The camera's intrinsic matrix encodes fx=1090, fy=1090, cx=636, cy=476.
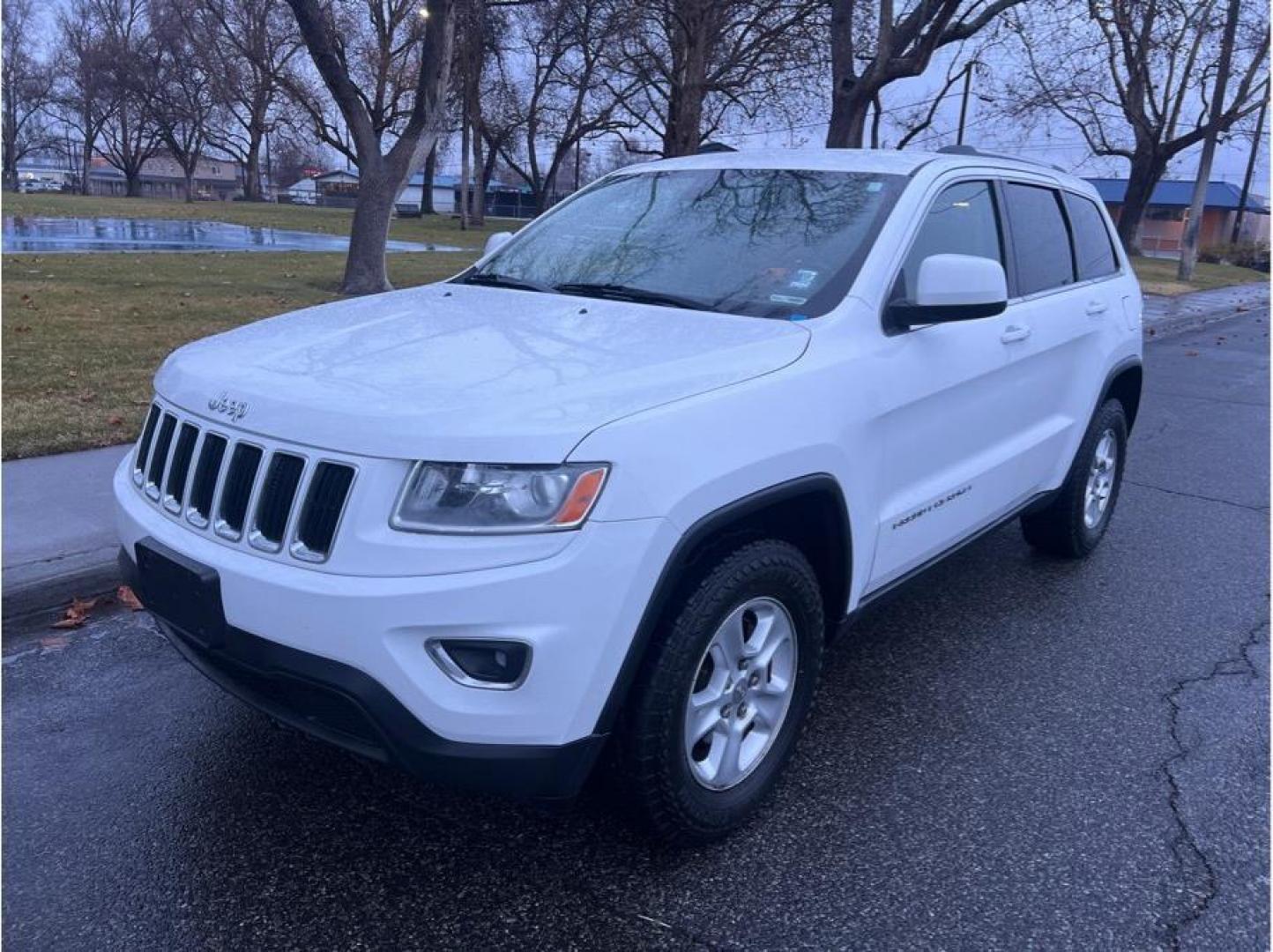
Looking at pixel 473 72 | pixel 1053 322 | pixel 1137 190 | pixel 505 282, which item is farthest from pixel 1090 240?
pixel 1137 190

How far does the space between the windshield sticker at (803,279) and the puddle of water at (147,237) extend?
17.7m

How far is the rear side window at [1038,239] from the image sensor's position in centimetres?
439

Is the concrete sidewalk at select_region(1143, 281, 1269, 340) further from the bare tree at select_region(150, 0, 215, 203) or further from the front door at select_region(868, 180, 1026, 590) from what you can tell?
the bare tree at select_region(150, 0, 215, 203)

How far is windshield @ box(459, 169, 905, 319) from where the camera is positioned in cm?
344

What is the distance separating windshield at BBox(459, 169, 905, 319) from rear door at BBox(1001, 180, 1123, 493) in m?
0.89

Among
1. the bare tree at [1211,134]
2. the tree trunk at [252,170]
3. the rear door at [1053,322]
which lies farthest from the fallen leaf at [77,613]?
the tree trunk at [252,170]

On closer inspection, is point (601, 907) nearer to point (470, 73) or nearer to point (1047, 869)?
point (1047, 869)

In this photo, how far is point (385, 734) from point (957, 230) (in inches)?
107

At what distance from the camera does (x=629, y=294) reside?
11.7 ft

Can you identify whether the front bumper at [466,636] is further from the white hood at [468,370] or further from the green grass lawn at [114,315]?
the green grass lawn at [114,315]

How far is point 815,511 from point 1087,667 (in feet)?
5.74

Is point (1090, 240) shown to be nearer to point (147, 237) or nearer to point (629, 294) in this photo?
point (629, 294)

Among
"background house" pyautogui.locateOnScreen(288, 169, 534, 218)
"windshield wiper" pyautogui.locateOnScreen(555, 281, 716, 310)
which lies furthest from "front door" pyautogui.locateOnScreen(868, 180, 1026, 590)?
"background house" pyautogui.locateOnScreen(288, 169, 534, 218)

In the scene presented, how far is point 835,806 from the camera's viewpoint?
3189 millimetres
